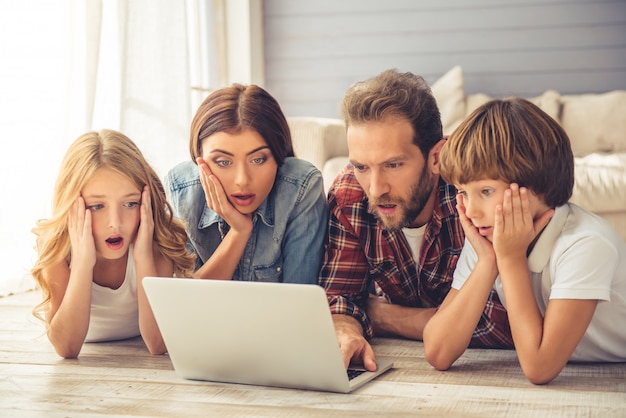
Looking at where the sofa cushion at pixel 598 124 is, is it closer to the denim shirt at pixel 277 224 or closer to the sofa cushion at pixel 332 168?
the sofa cushion at pixel 332 168

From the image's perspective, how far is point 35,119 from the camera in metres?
2.83

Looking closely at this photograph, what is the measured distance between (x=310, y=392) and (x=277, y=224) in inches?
26.0

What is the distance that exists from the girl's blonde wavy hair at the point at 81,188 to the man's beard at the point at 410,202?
19.2 inches

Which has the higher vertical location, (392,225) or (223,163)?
(223,163)

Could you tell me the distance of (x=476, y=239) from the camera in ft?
5.40

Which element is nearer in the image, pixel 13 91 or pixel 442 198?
pixel 442 198

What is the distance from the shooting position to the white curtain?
273 cm

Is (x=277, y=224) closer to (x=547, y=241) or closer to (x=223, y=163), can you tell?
(x=223, y=163)

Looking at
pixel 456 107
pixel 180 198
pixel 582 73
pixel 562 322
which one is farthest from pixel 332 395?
pixel 582 73

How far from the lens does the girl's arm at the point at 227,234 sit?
2049mm

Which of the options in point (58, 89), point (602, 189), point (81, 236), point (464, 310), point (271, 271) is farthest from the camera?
point (602, 189)

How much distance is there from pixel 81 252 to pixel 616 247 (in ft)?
3.79

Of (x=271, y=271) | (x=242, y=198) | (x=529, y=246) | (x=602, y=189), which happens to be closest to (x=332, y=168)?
(x=602, y=189)

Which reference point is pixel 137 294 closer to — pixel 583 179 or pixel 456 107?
pixel 583 179
